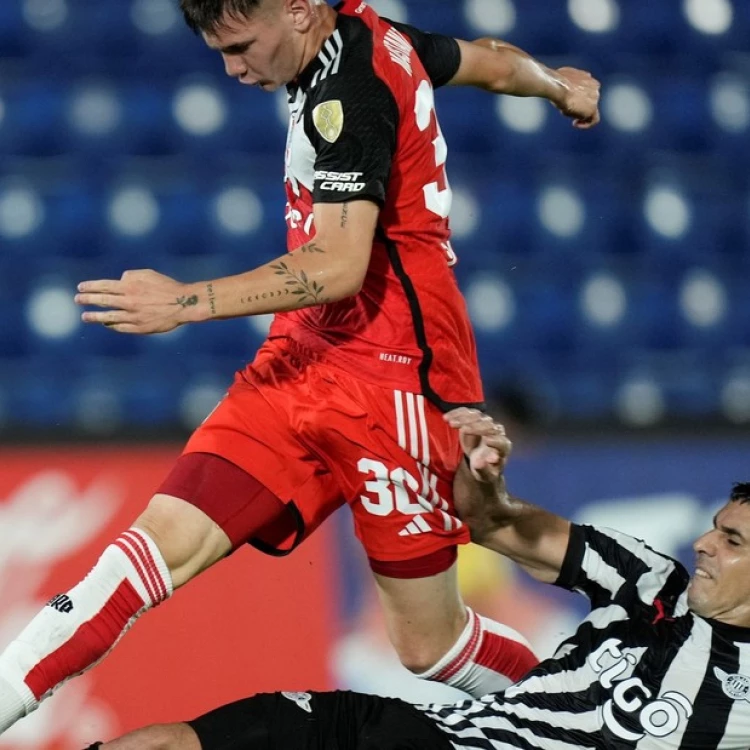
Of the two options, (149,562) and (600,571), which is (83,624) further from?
(600,571)

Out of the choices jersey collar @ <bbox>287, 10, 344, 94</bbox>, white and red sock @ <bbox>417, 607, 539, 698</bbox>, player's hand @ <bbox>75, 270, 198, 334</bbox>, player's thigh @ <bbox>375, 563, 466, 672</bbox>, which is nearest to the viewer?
player's hand @ <bbox>75, 270, 198, 334</bbox>

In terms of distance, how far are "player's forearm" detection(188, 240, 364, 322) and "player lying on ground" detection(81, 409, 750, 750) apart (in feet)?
1.23

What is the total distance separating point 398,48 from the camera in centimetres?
261

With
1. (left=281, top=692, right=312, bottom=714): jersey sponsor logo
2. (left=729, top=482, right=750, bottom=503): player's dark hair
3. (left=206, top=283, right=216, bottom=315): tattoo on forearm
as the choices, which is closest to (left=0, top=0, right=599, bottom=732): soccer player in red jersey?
(left=206, top=283, right=216, bottom=315): tattoo on forearm

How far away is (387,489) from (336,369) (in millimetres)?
240

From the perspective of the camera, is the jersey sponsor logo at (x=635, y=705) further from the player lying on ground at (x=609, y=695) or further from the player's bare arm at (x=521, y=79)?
the player's bare arm at (x=521, y=79)

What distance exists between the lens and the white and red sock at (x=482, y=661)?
2.83 metres

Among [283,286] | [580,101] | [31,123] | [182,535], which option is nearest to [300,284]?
[283,286]

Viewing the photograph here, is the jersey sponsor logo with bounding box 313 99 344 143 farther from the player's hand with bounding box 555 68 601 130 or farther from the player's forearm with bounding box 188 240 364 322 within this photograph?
the player's hand with bounding box 555 68 601 130

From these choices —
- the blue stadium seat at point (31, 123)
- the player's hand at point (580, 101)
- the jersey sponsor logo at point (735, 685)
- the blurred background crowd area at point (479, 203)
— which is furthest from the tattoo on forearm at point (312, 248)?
the blue stadium seat at point (31, 123)

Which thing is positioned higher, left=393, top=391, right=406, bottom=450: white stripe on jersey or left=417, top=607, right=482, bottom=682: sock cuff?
left=393, top=391, right=406, bottom=450: white stripe on jersey

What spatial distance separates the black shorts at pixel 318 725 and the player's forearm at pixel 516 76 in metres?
1.28

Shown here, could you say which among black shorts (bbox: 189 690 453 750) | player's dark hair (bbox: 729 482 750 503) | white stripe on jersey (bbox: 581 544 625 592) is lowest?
black shorts (bbox: 189 690 453 750)

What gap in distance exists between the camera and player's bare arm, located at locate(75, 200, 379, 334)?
226 centimetres
